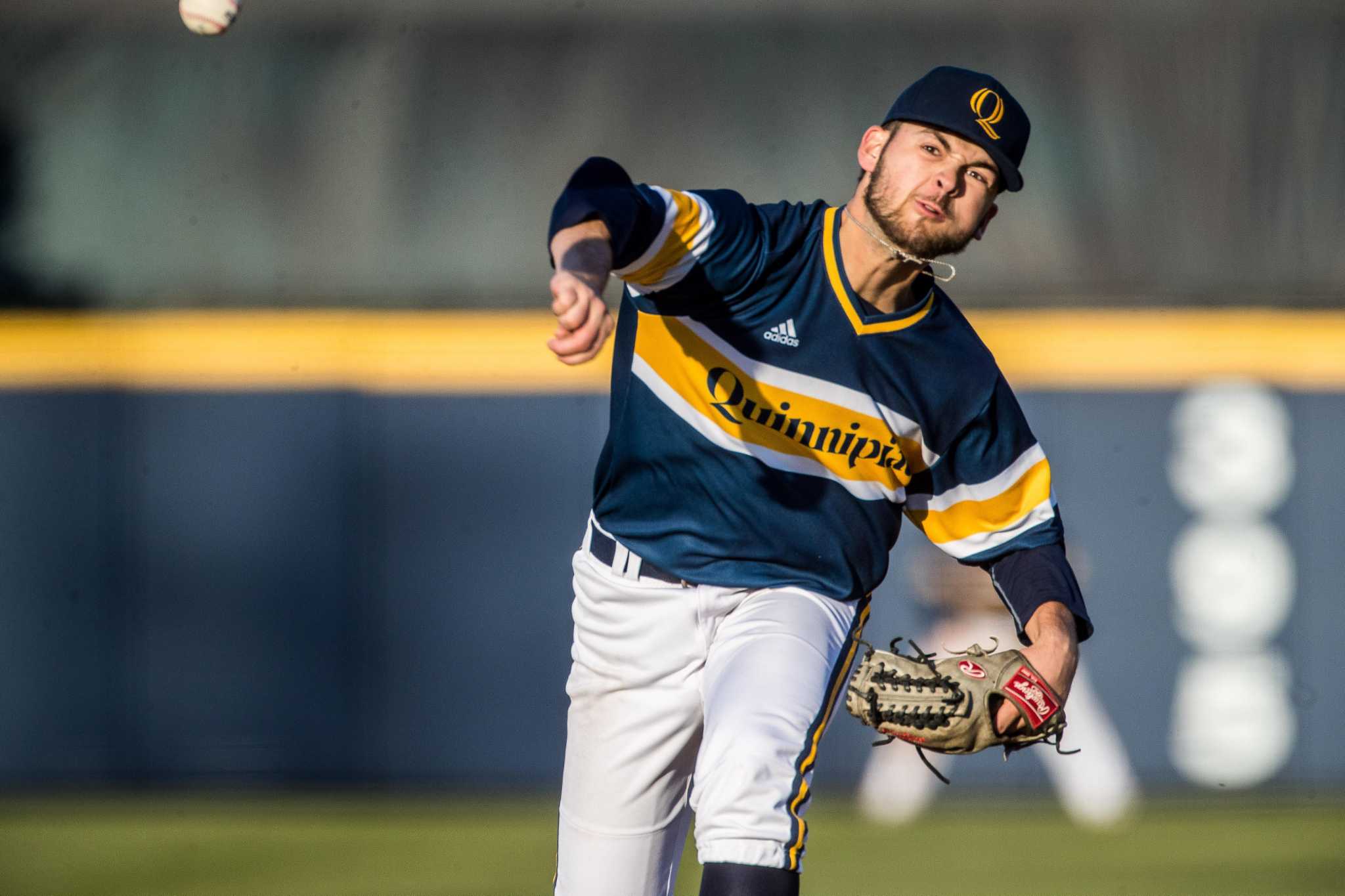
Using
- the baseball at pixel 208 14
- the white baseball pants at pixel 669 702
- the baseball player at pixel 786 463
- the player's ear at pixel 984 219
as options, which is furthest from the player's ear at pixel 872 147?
the baseball at pixel 208 14

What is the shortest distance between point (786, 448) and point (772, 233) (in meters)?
0.43

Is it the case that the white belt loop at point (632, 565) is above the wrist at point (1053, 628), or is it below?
above

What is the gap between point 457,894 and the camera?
5168 mm

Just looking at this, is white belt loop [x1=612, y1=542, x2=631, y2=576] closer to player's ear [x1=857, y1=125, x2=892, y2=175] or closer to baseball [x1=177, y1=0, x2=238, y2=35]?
player's ear [x1=857, y1=125, x2=892, y2=175]

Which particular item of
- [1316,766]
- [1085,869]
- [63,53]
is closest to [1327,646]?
[1316,766]

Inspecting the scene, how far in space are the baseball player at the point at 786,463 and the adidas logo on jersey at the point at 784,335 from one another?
0.04 feet

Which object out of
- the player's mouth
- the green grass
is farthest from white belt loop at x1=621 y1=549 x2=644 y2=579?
the green grass

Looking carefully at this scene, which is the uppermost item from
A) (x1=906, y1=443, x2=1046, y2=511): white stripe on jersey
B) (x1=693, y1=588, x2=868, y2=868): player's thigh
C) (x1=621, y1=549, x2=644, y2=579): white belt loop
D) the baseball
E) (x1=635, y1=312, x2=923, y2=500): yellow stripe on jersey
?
the baseball

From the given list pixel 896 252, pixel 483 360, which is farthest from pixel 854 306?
pixel 483 360

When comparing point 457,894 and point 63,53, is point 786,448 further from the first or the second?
point 63,53

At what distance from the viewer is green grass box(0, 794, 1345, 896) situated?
533 centimetres

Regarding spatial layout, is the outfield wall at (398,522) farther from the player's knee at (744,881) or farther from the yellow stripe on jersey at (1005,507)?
the player's knee at (744,881)

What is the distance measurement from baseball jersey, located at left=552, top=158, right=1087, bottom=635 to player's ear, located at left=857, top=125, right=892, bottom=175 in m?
0.11

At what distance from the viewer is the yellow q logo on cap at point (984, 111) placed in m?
3.18
